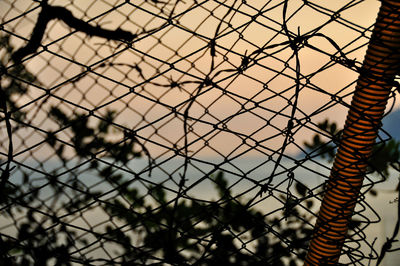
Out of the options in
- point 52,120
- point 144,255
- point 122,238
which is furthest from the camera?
point 122,238

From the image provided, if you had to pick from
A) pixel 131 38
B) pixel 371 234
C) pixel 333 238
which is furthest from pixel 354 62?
pixel 371 234

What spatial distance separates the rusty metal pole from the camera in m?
1.14

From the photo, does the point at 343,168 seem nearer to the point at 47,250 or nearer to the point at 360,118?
the point at 360,118

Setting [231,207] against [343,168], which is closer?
[343,168]

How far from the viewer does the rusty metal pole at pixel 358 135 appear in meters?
1.14

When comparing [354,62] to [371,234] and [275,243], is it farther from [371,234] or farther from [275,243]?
[371,234]

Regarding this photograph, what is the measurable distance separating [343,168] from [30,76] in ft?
3.98

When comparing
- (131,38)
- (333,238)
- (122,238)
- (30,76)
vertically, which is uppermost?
(30,76)

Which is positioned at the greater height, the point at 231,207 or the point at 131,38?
the point at 131,38

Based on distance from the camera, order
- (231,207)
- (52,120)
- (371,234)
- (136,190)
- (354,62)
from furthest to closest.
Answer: (371,234), (231,207), (136,190), (52,120), (354,62)

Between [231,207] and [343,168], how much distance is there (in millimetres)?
981

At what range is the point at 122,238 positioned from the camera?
173 cm

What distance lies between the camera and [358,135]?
1237 mm

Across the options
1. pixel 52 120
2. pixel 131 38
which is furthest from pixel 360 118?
pixel 52 120
